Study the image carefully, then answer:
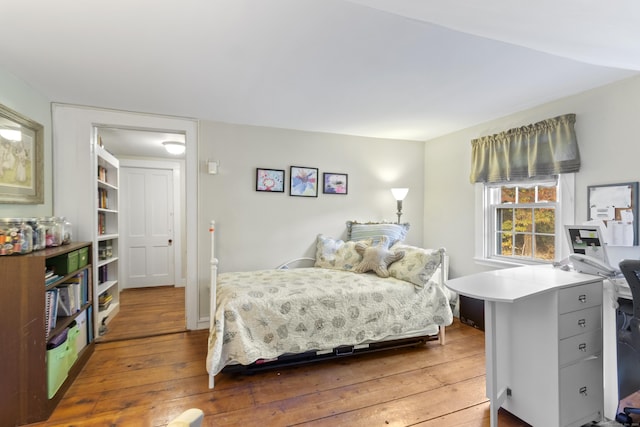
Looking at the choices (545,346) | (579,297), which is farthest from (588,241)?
(545,346)

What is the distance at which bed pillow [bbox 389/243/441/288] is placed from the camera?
2.80 metres

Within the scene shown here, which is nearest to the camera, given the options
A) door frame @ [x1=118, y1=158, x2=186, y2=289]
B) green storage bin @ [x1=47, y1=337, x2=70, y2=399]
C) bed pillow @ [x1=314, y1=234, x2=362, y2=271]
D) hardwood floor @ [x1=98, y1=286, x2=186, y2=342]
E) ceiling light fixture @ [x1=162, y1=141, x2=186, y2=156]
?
green storage bin @ [x1=47, y1=337, x2=70, y2=399]

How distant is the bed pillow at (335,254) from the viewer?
335cm

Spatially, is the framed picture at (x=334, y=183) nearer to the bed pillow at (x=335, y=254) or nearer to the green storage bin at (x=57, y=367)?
the bed pillow at (x=335, y=254)

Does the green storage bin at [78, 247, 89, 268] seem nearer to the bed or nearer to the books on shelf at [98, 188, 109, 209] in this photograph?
the books on shelf at [98, 188, 109, 209]

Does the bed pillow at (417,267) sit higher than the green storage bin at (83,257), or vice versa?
the green storage bin at (83,257)

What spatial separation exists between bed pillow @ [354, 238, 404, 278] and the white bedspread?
143 millimetres

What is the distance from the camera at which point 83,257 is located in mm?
2621

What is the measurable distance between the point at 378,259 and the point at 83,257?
270cm

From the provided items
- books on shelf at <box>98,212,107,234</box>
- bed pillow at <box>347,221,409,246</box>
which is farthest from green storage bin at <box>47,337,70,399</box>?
bed pillow at <box>347,221,409,246</box>

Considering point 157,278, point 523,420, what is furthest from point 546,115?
point 157,278

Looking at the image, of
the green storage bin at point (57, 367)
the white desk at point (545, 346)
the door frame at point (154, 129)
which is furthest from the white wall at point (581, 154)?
the green storage bin at point (57, 367)

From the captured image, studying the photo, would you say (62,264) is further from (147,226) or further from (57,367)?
(147,226)

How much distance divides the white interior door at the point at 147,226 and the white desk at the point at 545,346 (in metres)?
4.92
